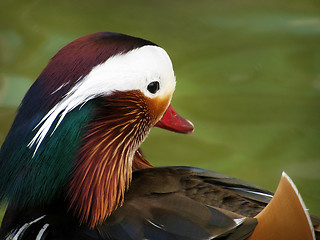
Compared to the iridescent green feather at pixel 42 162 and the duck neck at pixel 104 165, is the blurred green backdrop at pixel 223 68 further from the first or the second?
the iridescent green feather at pixel 42 162

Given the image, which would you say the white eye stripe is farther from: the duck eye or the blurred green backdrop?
the blurred green backdrop

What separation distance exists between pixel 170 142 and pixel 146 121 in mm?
884

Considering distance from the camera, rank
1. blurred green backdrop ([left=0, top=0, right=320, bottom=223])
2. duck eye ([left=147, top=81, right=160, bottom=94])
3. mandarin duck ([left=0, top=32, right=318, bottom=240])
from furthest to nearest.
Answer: blurred green backdrop ([left=0, top=0, right=320, bottom=223]) < duck eye ([left=147, top=81, right=160, bottom=94]) < mandarin duck ([left=0, top=32, right=318, bottom=240])

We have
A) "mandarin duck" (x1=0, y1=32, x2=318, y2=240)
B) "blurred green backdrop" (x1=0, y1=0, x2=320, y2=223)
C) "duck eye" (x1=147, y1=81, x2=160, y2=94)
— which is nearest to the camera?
"mandarin duck" (x1=0, y1=32, x2=318, y2=240)

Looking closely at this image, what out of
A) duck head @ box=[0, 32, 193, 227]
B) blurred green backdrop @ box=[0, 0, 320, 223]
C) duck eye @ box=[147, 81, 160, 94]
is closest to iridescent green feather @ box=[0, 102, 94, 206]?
duck head @ box=[0, 32, 193, 227]

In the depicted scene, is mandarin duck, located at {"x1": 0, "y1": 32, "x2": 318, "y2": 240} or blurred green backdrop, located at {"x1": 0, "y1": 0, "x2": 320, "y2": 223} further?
blurred green backdrop, located at {"x1": 0, "y1": 0, "x2": 320, "y2": 223}

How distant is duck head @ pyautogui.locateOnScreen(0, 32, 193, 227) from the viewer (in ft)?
3.86

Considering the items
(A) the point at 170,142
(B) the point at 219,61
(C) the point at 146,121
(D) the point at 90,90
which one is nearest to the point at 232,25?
(B) the point at 219,61

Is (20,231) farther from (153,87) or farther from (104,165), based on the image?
(153,87)

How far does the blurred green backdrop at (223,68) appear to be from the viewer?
2.15m

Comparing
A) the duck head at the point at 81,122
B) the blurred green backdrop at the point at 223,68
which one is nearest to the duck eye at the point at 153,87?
the duck head at the point at 81,122

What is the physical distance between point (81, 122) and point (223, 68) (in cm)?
154

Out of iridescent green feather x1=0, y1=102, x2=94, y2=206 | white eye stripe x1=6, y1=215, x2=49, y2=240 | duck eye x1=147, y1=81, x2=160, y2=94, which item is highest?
duck eye x1=147, y1=81, x2=160, y2=94

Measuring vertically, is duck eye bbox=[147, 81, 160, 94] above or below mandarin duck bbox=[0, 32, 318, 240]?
above
